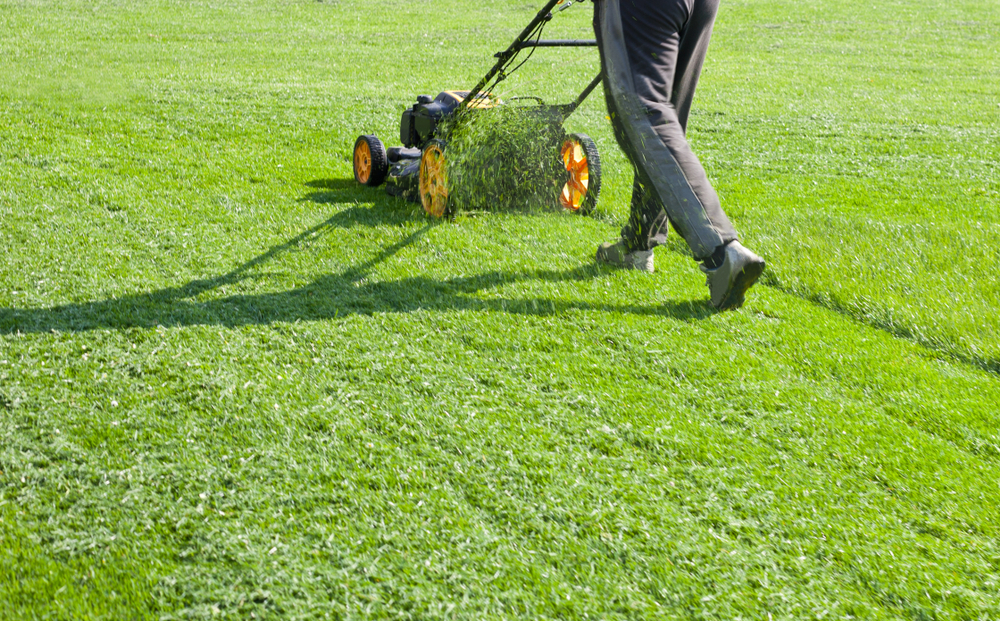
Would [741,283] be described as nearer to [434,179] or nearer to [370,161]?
[434,179]

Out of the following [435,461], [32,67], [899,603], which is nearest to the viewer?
[899,603]

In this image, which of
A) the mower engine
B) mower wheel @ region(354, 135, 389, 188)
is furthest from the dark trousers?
mower wheel @ region(354, 135, 389, 188)

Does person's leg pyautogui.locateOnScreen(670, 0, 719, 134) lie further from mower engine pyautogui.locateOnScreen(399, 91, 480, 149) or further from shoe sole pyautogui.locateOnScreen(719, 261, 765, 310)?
mower engine pyautogui.locateOnScreen(399, 91, 480, 149)

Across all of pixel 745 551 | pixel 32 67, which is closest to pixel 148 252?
pixel 745 551

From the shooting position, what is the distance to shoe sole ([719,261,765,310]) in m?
3.32

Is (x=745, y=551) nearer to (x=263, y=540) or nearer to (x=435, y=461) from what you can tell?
(x=435, y=461)

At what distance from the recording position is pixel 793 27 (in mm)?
17203

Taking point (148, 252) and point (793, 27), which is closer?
point (148, 252)

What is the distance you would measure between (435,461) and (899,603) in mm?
1282

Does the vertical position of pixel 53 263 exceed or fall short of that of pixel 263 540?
it exceeds it

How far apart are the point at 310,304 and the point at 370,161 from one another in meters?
2.03

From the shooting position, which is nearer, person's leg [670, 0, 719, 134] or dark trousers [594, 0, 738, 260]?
dark trousers [594, 0, 738, 260]

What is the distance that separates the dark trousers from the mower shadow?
494 mm

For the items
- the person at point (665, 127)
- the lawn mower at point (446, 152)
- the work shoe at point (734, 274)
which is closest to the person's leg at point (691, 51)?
the person at point (665, 127)
